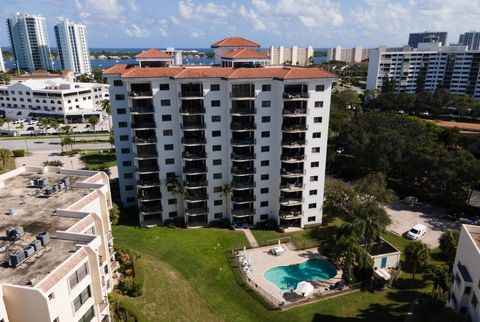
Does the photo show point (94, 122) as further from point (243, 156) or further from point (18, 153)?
point (243, 156)

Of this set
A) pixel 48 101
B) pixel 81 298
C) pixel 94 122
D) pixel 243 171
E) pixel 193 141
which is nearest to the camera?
pixel 81 298

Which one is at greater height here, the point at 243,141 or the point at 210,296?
the point at 243,141

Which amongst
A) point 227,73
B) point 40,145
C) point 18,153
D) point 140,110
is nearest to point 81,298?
point 140,110

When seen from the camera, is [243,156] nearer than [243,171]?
Yes

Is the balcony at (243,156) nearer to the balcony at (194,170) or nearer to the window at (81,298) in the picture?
the balcony at (194,170)

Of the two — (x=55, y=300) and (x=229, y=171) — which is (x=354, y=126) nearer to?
(x=229, y=171)

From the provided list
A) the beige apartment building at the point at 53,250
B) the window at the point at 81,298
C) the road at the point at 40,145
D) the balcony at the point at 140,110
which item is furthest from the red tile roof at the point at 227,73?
the road at the point at 40,145

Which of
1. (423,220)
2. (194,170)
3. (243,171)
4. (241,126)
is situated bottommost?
(423,220)
